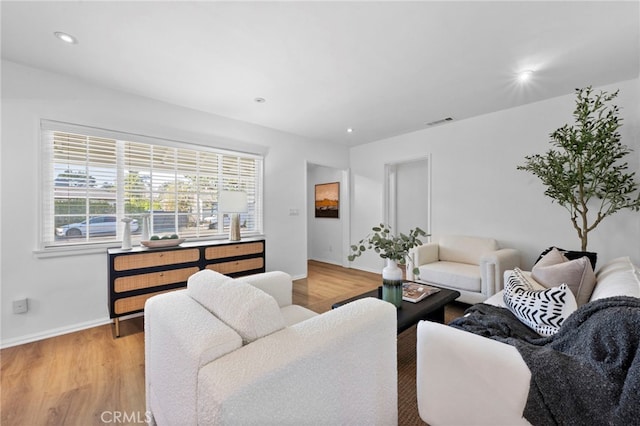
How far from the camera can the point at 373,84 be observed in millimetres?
2730

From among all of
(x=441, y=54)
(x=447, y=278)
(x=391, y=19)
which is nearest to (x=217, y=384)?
(x=391, y=19)

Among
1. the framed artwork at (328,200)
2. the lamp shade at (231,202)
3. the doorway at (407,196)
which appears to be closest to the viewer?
the lamp shade at (231,202)

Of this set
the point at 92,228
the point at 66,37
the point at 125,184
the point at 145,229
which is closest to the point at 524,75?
the point at 66,37

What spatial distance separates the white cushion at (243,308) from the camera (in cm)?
96

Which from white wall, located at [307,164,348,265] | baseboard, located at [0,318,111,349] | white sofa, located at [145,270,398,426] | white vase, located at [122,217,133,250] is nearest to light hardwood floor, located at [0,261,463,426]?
baseboard, located at [0,318,111,349]

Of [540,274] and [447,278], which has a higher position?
[540,274]

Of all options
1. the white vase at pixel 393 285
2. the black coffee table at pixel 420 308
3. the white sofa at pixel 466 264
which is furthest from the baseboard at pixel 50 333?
the white sofa at pixel 466 264

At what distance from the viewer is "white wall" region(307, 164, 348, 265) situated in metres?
5.67

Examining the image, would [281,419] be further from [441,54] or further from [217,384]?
[441,54]

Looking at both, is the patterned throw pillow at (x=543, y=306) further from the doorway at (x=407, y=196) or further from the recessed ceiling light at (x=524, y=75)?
the doorway at (x=407, y=196)

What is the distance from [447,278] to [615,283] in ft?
5.60

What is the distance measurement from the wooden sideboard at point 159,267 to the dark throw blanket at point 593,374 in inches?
112

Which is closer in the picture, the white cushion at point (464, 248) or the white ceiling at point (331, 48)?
the white ceiling at point (331, 48)

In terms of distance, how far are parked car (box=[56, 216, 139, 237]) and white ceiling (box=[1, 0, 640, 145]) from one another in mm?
1346
